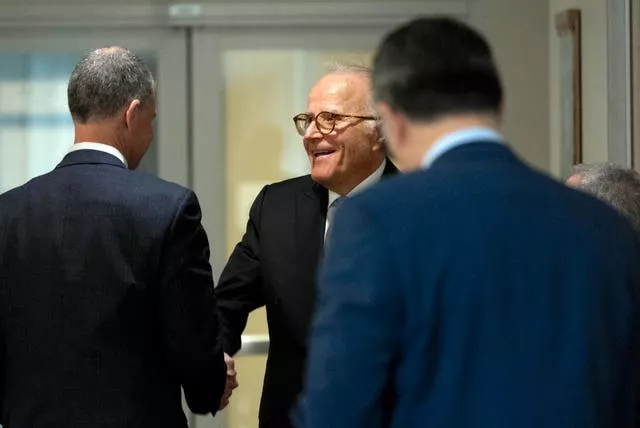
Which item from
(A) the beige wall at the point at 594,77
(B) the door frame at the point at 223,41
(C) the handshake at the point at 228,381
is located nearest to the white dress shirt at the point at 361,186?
(C) the handshake at the point at 228,381

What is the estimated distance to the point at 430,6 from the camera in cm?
407

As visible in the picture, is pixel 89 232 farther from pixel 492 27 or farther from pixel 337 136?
pixel 492 27

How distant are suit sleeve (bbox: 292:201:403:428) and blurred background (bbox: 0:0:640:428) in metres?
2.71

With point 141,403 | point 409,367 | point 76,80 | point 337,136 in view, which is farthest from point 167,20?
point 409,367

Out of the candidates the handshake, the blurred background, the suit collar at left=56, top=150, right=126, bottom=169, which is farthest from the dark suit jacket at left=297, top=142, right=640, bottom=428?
the blurred background

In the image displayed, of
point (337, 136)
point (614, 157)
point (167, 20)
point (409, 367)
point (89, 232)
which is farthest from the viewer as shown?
point (167, 20)

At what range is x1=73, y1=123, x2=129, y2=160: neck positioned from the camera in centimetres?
202

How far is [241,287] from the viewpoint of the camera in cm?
246

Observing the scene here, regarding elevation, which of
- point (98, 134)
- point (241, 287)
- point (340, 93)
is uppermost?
point (340, 93)

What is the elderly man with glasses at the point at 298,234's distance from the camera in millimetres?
2385

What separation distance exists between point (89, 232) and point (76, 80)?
1.01ft

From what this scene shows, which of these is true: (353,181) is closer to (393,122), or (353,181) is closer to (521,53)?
(393,122)

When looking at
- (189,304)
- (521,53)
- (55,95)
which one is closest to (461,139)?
(189,304)

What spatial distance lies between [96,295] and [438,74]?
87cm
